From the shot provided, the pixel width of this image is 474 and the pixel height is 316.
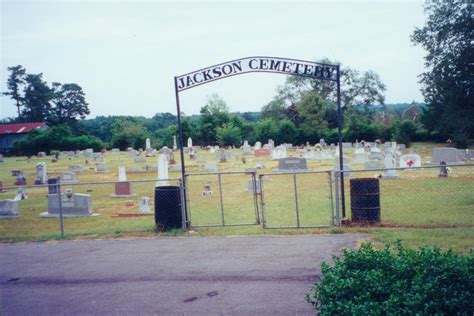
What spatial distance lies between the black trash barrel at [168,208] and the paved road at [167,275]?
84 centimetres

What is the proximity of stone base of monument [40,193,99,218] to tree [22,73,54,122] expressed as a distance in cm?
8269

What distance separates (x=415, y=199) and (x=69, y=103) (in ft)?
304

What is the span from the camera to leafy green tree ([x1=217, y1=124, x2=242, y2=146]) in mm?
58625

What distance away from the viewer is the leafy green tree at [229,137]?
58625mm

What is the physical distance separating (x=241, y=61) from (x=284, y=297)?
642 centimetres

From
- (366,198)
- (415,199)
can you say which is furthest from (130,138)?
(366,198)

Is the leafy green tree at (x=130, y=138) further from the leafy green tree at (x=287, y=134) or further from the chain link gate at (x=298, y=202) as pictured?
the chain link gate at (x=298, y=202)

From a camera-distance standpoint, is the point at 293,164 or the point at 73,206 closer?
the point at 73,206

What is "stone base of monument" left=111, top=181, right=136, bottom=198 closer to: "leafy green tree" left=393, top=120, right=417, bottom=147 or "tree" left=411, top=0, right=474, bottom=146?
"tree" left=411, top=0, right=474, bottom=146

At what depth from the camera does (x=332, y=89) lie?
→ 233 ft

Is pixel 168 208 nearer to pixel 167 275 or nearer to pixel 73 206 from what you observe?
pixel 167 275

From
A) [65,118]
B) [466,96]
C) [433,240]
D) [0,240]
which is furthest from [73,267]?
[65,118]

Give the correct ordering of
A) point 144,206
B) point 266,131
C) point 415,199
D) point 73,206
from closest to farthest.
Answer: point 415,199 < point 144,206 < point 73,206 < point 266,131

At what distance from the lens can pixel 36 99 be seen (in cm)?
8738
